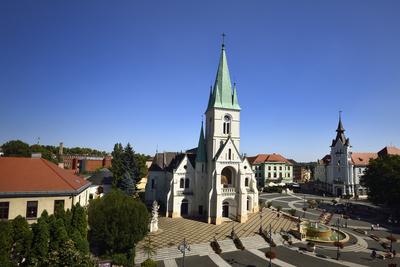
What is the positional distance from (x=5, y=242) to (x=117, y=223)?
975 cm

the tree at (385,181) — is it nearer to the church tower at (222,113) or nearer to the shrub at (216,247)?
the church tower at (222,113)

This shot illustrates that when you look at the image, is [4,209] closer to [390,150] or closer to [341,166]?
[341,166]

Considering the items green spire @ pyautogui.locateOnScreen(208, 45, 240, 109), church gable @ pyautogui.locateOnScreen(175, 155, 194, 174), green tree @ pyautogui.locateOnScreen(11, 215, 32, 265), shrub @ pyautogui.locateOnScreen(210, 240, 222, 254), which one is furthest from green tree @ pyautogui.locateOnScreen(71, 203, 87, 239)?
green spire @ pyautogui.locateOnScreen(208, 45, 240, 109)

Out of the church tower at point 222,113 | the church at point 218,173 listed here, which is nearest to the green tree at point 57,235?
the church at point 218,173

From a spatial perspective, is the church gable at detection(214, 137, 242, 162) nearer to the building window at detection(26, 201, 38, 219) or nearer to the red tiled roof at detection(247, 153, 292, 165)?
the building window at detection(26, 201, 38, 219)

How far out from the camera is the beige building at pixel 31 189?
993 inches

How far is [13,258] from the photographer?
1814cm

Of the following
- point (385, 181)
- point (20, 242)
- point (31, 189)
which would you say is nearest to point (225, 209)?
point (31, 189)

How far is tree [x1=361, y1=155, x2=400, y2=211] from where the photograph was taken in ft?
161

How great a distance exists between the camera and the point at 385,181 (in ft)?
167

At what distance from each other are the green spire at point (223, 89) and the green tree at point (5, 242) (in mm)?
35479

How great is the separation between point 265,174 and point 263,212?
1796 inches

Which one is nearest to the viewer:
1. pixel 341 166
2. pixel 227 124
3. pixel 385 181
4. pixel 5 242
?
pixel 5 242

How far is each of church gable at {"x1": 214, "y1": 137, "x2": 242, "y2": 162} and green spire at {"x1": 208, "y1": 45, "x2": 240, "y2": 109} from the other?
22.0 ft
